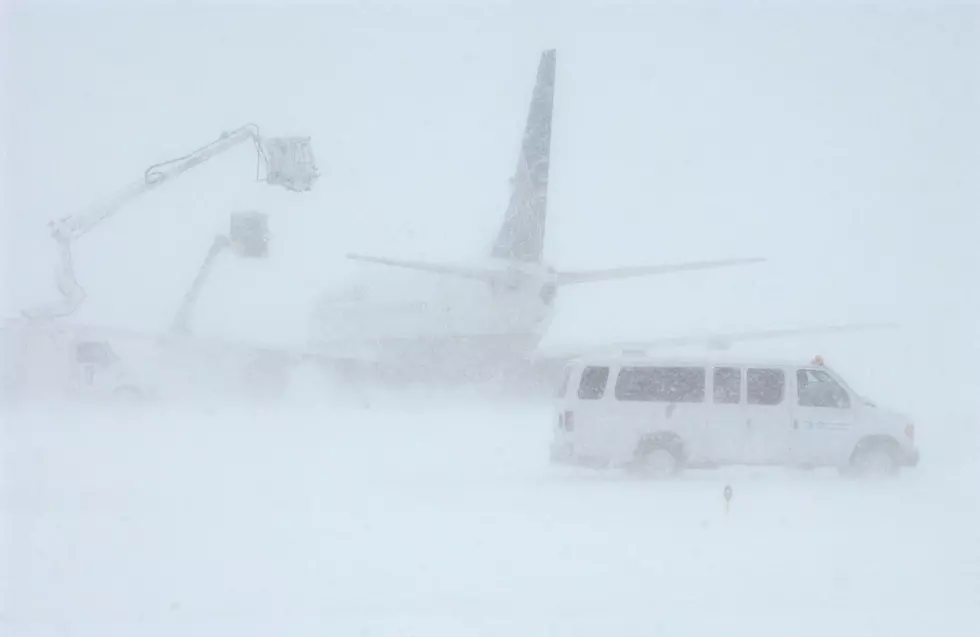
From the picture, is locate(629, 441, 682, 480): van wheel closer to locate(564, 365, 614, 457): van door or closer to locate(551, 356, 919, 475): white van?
locate(551, 356, 919, 475): white van

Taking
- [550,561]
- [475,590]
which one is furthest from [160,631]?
[550,561]

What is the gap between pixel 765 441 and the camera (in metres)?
9.59

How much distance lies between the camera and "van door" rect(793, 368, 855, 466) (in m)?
9.57

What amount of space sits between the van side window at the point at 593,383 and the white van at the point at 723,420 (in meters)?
0.01

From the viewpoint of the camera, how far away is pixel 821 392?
9672 millimetres

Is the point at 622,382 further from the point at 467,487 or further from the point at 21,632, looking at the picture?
the point at 21,632

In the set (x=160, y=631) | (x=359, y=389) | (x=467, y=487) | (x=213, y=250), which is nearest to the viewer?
(x=160, y=631)

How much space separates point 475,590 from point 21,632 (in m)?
2.88

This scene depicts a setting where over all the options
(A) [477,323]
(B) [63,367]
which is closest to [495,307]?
(A) [477,323]

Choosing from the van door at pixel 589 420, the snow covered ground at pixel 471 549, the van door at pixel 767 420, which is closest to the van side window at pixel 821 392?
the van door at pixel 767 420

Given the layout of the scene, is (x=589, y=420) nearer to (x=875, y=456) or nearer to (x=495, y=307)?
(x=875, y=456)

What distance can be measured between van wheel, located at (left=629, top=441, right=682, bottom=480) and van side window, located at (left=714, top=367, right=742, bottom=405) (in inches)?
25.8

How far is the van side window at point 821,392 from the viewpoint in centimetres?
962

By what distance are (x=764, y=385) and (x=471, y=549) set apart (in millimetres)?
3958
